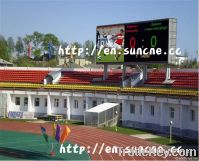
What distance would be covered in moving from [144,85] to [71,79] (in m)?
9.85

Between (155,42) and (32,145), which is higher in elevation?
(155,42)

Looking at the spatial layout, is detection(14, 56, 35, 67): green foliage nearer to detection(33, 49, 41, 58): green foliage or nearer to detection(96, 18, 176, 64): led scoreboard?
detection(33, 49, 41, 58): green foliage

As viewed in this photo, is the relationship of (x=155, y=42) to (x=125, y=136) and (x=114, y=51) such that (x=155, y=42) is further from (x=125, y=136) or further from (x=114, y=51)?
(x=125, y=136)

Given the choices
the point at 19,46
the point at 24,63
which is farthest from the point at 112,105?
the point at 19,46

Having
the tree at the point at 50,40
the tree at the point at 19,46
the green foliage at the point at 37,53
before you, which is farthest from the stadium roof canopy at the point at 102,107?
the tree at the point at 19,46

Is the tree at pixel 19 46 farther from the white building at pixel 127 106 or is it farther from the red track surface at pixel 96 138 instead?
the red track surface at pixel 96 138

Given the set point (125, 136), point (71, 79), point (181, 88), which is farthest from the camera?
point (71, 79)

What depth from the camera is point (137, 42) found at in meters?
41.8

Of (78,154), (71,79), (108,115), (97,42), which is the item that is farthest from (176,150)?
(71,79)

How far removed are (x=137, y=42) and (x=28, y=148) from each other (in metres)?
17.7

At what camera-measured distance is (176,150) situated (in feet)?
92.7

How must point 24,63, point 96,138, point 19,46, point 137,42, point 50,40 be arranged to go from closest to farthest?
1. point 96,138
2. point 137,42
3. point 24,63
4. point 50,40
5. point 19,46

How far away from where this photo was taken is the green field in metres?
25.7

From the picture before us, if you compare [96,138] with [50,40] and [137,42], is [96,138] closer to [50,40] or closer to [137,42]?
[137,42]
